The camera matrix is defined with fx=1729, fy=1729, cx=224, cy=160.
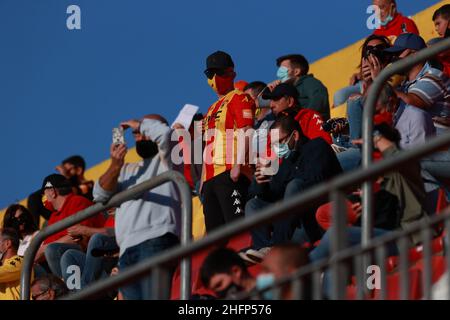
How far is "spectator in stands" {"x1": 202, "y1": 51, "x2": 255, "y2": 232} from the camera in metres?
13.2

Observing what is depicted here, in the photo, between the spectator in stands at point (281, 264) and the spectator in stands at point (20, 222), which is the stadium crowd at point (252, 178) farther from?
the spectator in stands at point (20, 222)

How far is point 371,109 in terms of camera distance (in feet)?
36.2

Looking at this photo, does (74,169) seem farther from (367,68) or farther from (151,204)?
(151,204)

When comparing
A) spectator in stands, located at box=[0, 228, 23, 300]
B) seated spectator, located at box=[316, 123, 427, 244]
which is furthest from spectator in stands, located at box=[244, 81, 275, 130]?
seated spectator, located at box=[316, 123, 427, 244]

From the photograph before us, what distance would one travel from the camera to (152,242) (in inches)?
455

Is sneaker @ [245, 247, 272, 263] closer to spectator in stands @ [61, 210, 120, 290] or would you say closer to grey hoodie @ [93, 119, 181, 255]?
grey hoodie @ [93, 119, 181, 255]

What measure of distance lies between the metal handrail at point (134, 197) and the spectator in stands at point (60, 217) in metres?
1.58

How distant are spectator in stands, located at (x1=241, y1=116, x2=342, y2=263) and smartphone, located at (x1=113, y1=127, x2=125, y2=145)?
1.10 metres

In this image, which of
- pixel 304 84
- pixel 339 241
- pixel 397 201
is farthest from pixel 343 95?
pixel 339 241

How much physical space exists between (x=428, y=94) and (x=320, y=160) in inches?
41.0

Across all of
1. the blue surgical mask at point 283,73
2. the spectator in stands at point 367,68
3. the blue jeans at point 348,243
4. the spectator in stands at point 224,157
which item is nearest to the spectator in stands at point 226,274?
the blue jeans at point 348,243

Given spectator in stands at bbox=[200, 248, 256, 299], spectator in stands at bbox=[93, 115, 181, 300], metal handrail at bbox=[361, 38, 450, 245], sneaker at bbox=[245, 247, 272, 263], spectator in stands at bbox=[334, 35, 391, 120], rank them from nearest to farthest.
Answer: spectator in stands at bbox=[200, 248, 256, 299] → metal handrail at bbox=[361, 38, 450, 245] → spectator in stands at bbox=[93, 115, 181, 300] → sneaker at bbox=[245, 247, 272, 263] → spectator in stands at bbox=[334, 35, 391, 120]

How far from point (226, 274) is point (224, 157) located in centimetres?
423
